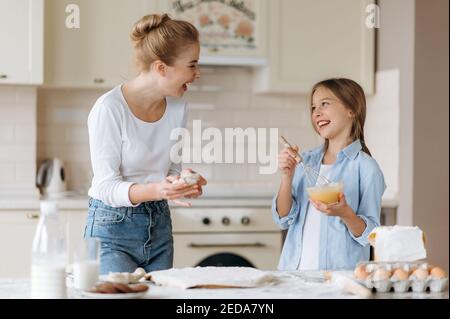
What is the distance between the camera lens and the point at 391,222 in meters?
3.23

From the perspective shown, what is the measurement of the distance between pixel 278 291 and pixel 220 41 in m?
2.03

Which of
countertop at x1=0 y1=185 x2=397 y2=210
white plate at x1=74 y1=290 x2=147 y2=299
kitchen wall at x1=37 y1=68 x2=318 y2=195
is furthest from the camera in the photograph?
kitchen wall at x1=37 y1=68 x2=318 y2=195

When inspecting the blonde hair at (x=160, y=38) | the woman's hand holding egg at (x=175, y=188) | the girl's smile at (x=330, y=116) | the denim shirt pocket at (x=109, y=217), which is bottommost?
the denim shirt pocket at (x=109, y=217)

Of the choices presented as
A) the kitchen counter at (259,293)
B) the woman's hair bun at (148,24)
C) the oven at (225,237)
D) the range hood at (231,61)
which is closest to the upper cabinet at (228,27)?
the range hood at (231,61)

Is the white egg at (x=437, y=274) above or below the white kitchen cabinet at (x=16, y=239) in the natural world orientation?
above

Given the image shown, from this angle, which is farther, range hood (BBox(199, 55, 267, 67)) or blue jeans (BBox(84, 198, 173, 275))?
range hood (BBox(199, 55, 267, 67))

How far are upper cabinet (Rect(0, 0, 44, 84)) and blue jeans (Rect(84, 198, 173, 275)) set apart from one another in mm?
1330

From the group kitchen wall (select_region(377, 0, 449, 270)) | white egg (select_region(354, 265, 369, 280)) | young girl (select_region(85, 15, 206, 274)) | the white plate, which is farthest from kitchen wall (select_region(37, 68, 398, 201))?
the white plate

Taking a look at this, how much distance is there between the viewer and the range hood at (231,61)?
10.8 feet

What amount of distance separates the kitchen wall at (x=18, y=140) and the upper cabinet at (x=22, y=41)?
6.8 inches

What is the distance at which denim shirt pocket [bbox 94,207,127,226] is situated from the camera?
6.17 ft

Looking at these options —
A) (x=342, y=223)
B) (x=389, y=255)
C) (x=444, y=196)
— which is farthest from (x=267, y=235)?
(x=389, y=255)

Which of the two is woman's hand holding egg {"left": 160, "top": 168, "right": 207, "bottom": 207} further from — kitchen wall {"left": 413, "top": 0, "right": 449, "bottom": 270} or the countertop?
kitchen wall {"left": 413, "top": 0, "right": 449, "bottom": 270}

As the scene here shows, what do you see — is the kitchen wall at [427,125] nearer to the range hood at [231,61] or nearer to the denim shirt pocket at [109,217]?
the range hood at [231,61]
